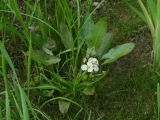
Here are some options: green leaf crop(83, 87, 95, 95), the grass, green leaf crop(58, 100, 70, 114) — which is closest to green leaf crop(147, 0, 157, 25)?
the grass

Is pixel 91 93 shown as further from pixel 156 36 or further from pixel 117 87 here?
pixel 156 36

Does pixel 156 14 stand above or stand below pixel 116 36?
above

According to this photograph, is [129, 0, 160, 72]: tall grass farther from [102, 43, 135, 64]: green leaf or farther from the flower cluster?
the flower cluster

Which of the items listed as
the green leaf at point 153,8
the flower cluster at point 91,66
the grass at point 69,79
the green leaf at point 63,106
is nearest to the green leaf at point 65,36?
the grass at point 69,79

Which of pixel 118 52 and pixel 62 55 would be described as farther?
pixel 62 55

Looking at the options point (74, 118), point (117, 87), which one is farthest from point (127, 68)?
point (74, 118)

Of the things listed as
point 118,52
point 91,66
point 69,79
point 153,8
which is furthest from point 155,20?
point 69,79

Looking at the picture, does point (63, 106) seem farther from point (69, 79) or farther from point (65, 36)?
point (65, 36)
